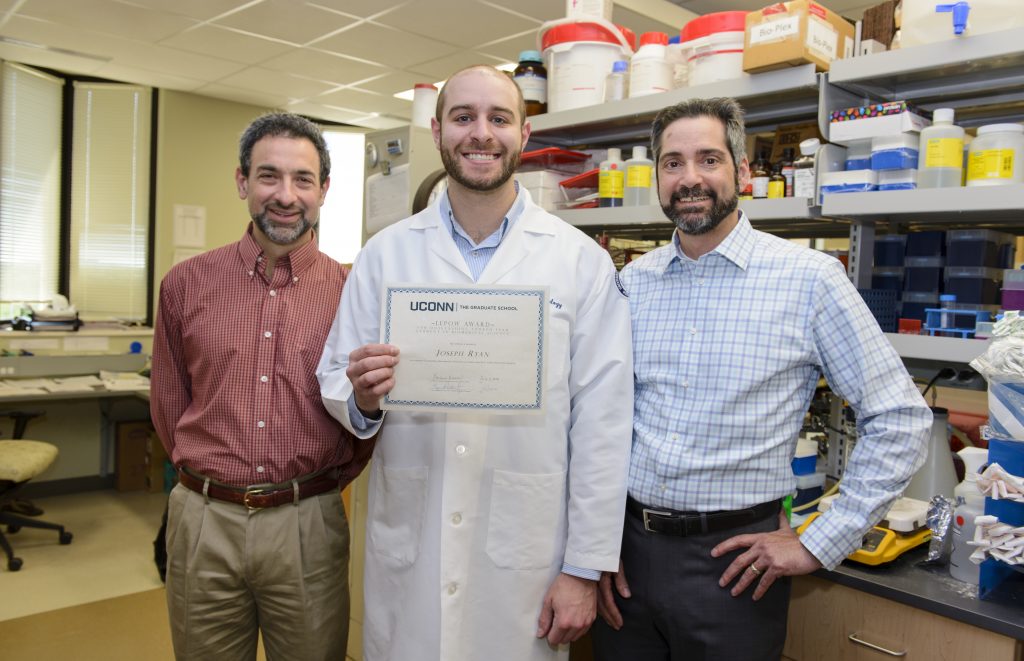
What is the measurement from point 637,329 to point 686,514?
0.38 meters

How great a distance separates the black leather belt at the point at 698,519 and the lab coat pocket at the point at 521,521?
7.5 inches

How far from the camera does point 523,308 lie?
52.1 inches

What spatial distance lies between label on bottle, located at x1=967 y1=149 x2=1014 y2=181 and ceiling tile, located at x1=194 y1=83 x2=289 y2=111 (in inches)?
219

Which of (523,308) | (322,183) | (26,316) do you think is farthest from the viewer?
(26,316)

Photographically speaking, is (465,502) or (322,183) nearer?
(465,502)

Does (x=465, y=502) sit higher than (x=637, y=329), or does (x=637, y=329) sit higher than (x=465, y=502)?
(x=637, y=329)

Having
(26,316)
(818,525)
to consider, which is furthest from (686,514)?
(26,316)

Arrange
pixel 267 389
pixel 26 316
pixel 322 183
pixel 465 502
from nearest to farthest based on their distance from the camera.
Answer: pixel 465 502, pixel 267 389, pixel 322 183, pixel 26 316

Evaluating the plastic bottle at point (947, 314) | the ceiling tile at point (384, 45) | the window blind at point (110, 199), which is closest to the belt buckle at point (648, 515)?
the plastic bottle at point (947, 314)

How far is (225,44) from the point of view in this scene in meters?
4.88

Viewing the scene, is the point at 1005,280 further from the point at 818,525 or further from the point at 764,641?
the point at 764,641

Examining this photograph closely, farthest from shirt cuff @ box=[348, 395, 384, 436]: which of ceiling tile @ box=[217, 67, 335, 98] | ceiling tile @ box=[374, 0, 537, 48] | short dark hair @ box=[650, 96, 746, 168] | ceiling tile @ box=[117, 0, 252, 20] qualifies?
ceiling tile @ box=[217, 67, 335, 98]

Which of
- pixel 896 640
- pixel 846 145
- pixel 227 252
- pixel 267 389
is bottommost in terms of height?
pixel 896 640

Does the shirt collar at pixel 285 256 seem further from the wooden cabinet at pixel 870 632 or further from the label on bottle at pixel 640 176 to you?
A: the wooden cabinet at pixel 870 632
